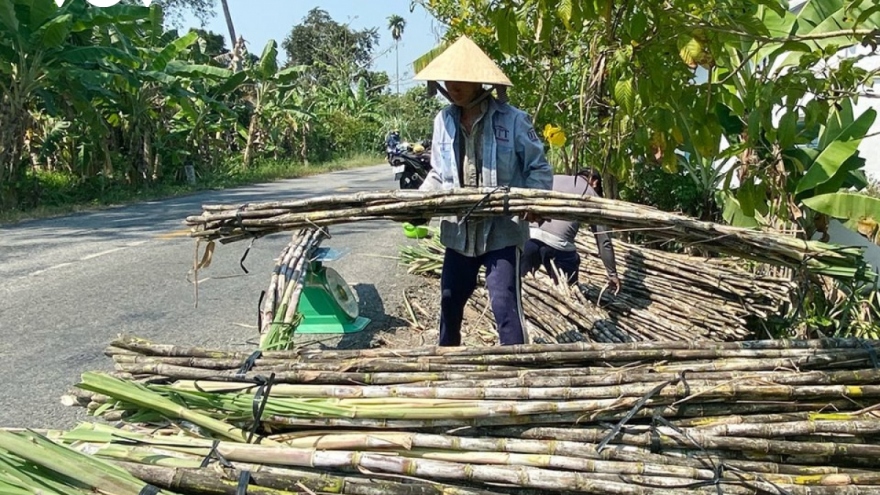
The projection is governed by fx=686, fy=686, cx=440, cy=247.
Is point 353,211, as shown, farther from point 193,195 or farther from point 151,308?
point 193,195

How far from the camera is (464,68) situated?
120 inches

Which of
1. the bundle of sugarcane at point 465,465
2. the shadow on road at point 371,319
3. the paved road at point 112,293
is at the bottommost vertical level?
the shadow on road at point 371,319

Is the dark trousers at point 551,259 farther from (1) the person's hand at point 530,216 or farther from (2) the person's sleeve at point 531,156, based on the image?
(1) the person's hand at point 530,216

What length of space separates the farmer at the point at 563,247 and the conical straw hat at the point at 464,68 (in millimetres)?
1578

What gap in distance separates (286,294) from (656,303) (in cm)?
245

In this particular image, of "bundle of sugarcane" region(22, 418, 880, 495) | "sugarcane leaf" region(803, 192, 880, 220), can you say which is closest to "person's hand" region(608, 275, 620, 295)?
"sugarcane leaf" region(803, 192, 880, 220)

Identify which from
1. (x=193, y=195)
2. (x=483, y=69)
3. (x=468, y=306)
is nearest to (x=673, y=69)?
(x=483, y=69)

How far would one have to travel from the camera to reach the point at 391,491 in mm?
1734

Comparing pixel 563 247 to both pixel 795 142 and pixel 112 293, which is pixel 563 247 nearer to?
pixel 795 142

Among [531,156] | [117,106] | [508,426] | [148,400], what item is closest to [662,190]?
[531,156]

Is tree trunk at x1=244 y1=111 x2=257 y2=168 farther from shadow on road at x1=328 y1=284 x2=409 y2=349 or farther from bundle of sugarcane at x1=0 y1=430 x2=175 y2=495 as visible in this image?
bundle of sugarcane at x1=0 y1=430 x2=175 y2=495

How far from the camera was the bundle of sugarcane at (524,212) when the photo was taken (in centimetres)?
221

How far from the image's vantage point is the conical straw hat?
9.87 feet

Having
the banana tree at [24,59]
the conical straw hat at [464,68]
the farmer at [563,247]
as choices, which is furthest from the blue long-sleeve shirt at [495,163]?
the banana tree at [24,59]
